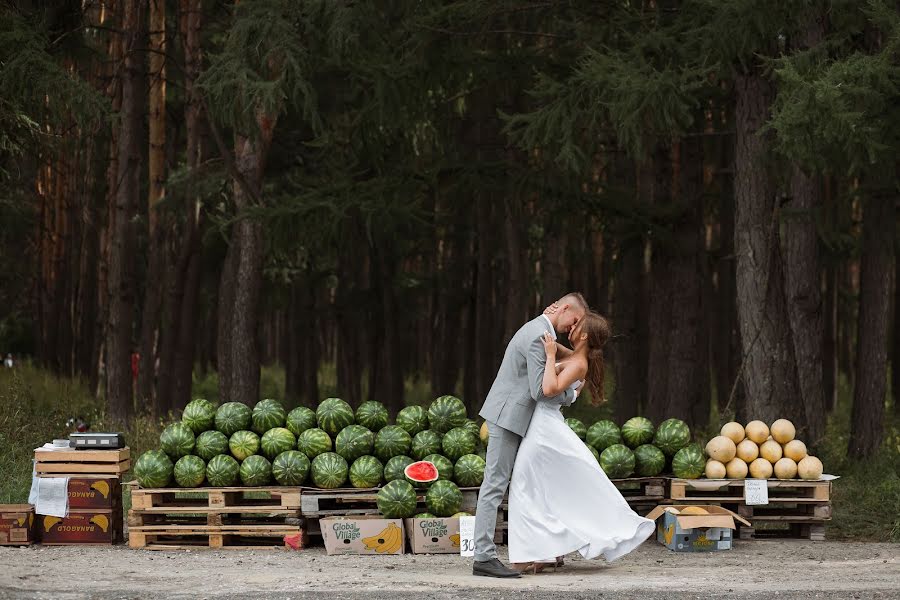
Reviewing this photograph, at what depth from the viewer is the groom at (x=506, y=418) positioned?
9.22m

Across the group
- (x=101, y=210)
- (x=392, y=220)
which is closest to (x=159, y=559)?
(x=392, y=220)

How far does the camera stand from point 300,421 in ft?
36.9

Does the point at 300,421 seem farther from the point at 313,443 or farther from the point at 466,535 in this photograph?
the point at 466,535

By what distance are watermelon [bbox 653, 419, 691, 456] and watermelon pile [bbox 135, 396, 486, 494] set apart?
1.69 m

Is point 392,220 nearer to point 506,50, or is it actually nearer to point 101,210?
point 506,50

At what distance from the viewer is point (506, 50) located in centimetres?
1816

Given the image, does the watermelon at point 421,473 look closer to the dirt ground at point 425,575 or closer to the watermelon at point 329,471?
the watermelon at point 329,471

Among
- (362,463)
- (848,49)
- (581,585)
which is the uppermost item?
(848,49)

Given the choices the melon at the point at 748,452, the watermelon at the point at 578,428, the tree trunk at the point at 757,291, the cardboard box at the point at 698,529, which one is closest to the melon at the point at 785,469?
the melon at the point at 748,452

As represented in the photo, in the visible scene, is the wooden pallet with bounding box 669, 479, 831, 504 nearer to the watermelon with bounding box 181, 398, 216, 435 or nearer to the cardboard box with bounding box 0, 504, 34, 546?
the watermelon with bounding box 181, 398, 216, 435

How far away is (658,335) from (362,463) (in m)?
9.62

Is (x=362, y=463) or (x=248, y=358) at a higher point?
(x=248, y=358)

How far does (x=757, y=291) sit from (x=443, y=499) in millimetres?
5562

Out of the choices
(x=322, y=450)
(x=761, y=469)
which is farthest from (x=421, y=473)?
(x=761, y=469)
